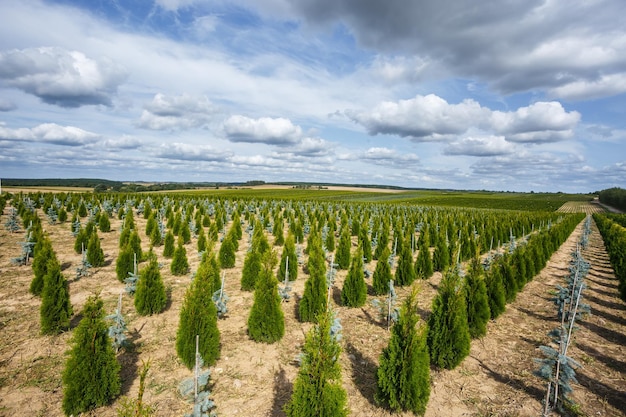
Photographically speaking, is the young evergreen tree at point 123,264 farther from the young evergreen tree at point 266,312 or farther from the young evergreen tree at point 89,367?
the young evergreen tree at point 89,367

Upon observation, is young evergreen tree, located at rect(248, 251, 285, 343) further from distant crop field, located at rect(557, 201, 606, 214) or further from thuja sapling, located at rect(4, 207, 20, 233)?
distant crop field, located at rect(557, 201, 606, 214)

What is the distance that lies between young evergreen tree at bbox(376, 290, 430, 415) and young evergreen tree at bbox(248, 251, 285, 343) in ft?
9.62

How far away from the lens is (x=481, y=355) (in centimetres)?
717

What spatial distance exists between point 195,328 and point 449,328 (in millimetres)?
4933

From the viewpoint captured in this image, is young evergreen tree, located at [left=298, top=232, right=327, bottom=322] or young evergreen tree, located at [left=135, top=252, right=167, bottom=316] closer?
young evergreen tree, located at [left=135, top=252, right=167, bottom=316]

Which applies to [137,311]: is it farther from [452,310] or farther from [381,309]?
[452,310]

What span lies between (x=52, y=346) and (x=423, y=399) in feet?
24.3

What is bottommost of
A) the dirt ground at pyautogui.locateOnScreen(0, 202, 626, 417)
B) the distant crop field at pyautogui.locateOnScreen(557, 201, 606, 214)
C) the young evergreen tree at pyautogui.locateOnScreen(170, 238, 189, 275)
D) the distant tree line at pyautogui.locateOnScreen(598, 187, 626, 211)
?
the dirt ground at pyautogui.locateOnScreen(0, 202, 626, 417)

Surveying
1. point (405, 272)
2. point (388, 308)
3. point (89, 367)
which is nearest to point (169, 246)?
point (405, 272)

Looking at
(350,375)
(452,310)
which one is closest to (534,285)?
(452,310)

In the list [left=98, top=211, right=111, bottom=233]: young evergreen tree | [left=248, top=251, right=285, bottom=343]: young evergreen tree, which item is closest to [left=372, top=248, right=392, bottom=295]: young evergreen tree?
[left=248, top=251, right=285, bottom=343]: young evergreen tree

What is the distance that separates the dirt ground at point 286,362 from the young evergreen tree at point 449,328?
315mm

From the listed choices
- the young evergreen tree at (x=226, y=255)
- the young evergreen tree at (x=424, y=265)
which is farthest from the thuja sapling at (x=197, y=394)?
the young evergreen tree at (x=424, y=265)

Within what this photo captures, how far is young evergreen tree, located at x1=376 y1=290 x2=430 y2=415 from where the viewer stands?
16.0 ft
